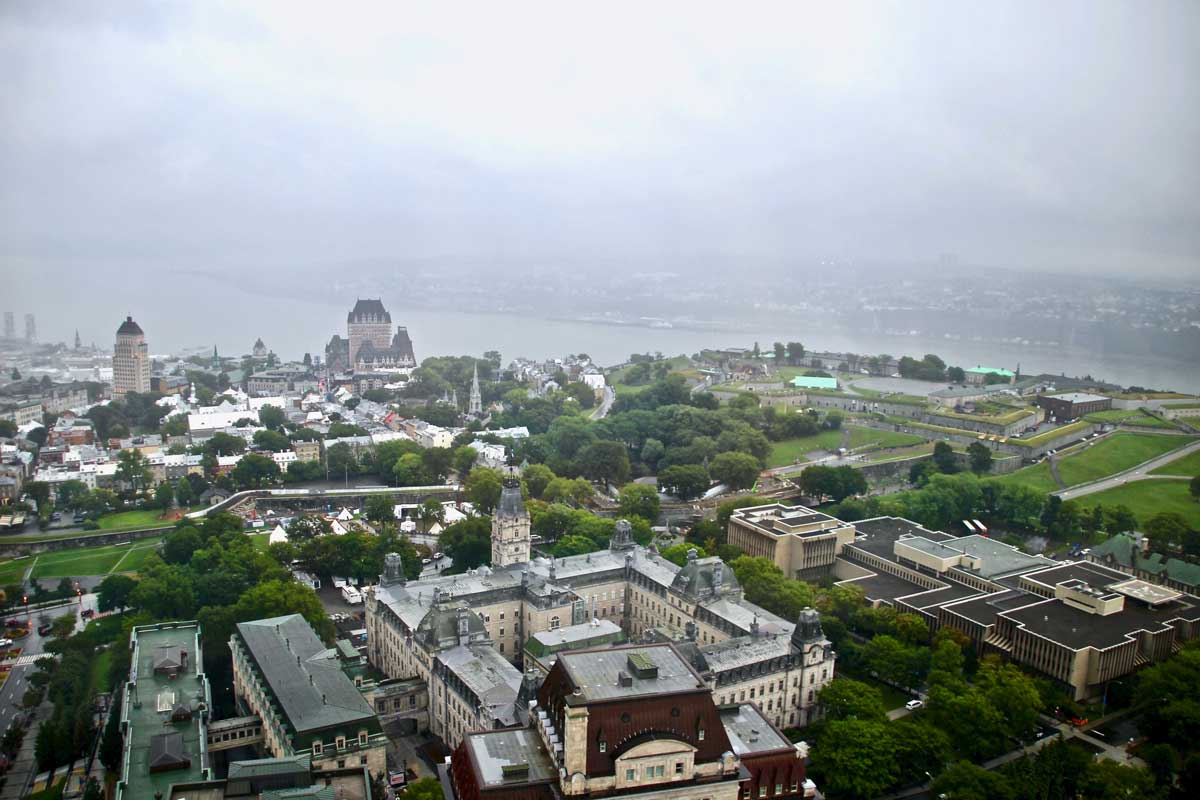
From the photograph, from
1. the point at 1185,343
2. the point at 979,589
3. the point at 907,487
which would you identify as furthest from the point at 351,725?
the point at 1185,343

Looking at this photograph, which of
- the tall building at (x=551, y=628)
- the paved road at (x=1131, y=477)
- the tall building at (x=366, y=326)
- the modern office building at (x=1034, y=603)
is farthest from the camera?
the tall building at (x=366, y=326)

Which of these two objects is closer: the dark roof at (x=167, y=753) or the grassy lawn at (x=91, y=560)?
the dark roof at (x=167, y=753)

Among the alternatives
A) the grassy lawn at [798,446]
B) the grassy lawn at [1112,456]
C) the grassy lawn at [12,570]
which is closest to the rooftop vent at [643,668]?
the grassy lawn at [12,570]

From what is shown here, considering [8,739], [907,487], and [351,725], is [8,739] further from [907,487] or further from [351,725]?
[907,487]

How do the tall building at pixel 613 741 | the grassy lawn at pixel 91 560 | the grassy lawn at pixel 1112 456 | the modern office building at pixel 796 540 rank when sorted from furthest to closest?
the grassy lawn at pixel 1112 456 → the grassy lawn at pixel 91 560 → the modern office building at pixel 796 540 → the tall building at pixel 613 741

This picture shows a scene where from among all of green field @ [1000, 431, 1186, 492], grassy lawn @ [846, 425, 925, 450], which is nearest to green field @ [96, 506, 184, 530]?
grassy lawn @ [846, 425, 925, 450]

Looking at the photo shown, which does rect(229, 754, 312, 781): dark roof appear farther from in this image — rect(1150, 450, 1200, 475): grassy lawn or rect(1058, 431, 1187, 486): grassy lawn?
rect(1150, 450, 1200, 475): grassy lawn

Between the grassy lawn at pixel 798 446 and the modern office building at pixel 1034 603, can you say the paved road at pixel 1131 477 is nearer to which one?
the modern office building at pixel 1034 603
